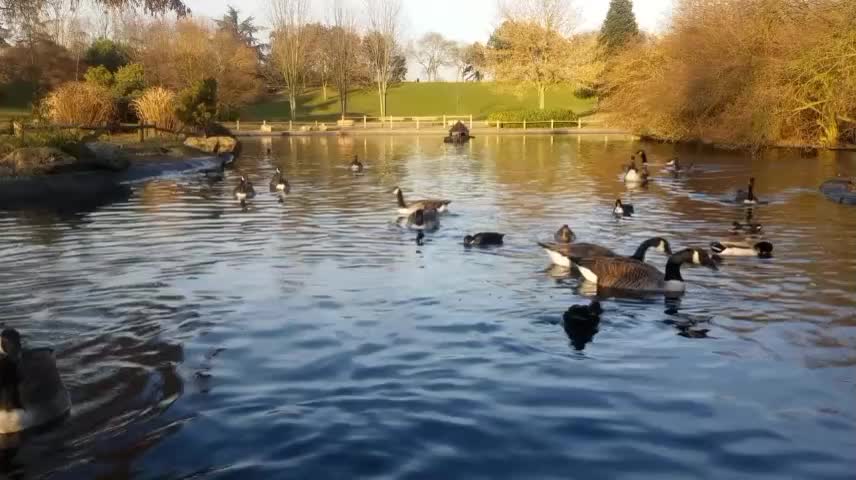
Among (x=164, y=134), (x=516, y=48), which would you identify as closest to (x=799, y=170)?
(x=164, y=134)

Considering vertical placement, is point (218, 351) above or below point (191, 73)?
below

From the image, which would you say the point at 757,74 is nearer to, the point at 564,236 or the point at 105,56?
the point at 564,236

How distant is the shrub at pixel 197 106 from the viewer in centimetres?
5116

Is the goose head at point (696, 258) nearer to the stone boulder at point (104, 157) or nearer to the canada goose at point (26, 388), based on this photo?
the canada goose at point (26, 388)

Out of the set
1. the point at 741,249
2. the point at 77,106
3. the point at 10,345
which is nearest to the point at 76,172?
the point at 77,106

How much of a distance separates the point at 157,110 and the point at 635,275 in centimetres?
4105

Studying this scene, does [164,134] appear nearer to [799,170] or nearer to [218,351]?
[799,170]

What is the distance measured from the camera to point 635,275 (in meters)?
12.2

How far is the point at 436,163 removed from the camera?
3944 centimetres

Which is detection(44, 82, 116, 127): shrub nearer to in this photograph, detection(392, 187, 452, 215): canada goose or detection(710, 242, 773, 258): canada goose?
detection(392, 187, 452, 215): canada goose

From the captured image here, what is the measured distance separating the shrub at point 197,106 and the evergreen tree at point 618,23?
60937 mm

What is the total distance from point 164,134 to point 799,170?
33.9 metres

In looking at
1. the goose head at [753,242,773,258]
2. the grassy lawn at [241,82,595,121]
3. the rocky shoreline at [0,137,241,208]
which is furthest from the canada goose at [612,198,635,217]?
the grassy lawn at [241,82,595,121]

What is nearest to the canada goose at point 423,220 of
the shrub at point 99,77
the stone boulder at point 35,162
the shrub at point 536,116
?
the stone boulder at point 35,162
